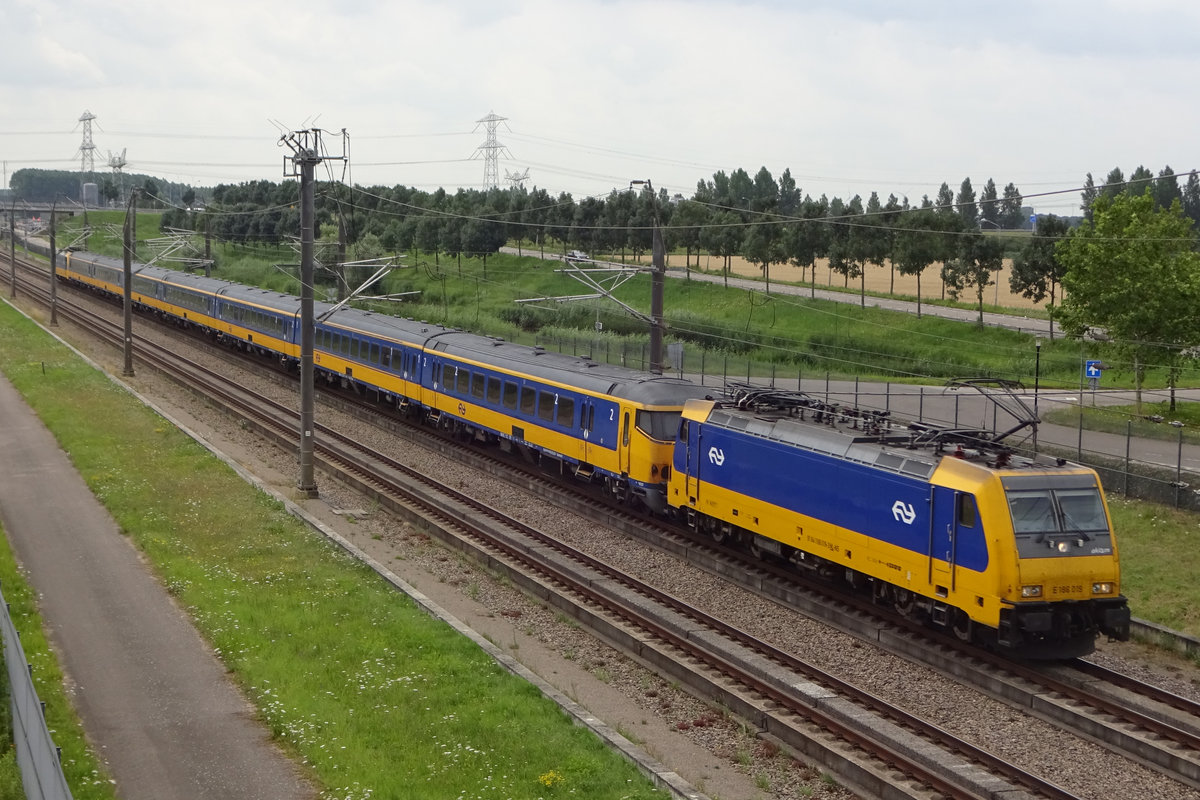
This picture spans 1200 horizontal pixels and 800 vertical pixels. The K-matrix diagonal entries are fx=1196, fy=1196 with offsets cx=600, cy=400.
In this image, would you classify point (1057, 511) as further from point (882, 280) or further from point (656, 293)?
point (882, 280)

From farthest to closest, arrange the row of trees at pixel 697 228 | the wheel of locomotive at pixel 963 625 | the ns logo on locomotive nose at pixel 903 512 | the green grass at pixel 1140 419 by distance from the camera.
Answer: the row of trees at pixel 697 228
the green grass at pixel 1140 419
the ns logo on locomotive nose at pixel 903 512
the wheel of locomotive at pixel 963 625

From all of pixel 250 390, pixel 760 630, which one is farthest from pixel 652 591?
pixel 250 390

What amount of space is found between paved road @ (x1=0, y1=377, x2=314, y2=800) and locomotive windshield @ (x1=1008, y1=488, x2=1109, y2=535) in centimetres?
1049

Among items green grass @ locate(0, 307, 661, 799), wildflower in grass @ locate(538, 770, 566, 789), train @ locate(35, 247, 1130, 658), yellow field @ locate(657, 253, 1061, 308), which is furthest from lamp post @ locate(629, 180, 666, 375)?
yellow field @ locate(657, 253, 1061, 308)

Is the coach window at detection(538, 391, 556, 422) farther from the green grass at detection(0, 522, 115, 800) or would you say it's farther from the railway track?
the green grass at detection(0, 522, 115, 800)

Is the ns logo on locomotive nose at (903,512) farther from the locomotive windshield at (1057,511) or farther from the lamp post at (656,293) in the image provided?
the lamp post at (656,293)

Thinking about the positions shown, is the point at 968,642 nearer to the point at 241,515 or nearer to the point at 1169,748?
the point at 1169,748

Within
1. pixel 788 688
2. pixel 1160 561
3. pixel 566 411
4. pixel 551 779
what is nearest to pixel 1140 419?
pixel 1160 561

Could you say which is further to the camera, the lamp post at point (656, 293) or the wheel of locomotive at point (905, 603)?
the lamp post at point (656, 293)

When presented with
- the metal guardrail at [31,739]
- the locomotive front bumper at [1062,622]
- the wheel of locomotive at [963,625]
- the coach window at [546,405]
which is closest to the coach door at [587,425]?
the coach window at [546,405]

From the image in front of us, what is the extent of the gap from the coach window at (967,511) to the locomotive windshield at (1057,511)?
0.53 m

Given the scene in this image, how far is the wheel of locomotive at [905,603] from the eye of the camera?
1944cm

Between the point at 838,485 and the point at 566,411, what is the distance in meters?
11.1

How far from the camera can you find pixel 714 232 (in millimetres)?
77312
